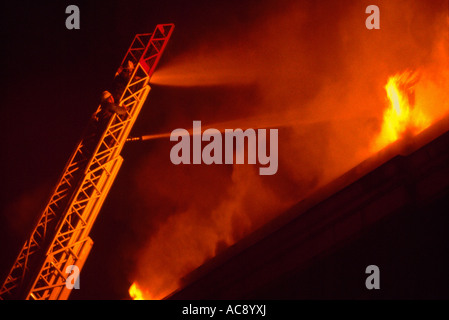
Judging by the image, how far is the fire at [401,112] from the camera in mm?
11398

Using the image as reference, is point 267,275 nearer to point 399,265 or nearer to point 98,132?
point 399,265

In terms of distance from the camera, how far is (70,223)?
9.23 m

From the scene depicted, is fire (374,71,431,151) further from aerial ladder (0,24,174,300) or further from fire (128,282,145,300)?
fire (128,282,145,300)

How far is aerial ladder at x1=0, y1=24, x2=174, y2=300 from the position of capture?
29.3 feet

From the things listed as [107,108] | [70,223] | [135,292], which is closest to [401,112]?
[107,108]

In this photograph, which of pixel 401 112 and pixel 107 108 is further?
pixel 401 112

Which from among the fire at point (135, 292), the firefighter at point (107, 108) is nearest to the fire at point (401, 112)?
the firefighter at point (107, 108)

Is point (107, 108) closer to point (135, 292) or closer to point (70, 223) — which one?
point (70, 223)

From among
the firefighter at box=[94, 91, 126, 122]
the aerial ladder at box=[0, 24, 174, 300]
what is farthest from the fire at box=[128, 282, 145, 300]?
the firefighter at box=[94, 91, 126, 122]

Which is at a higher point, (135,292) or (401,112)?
(401,112)

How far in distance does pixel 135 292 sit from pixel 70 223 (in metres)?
5.69

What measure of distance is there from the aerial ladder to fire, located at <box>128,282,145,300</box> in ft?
14.5

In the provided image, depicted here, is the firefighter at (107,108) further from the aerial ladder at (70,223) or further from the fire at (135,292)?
the fire at (135,292)
